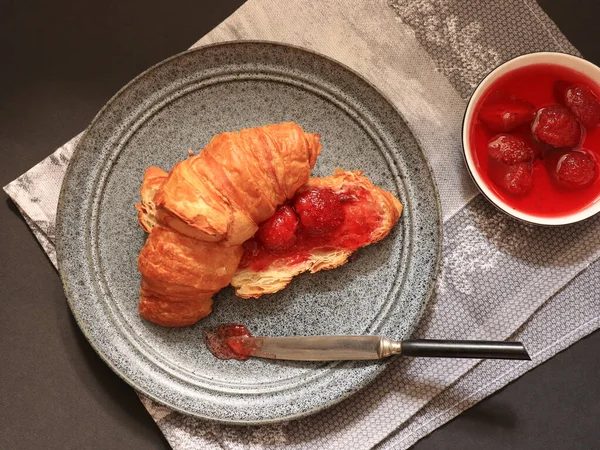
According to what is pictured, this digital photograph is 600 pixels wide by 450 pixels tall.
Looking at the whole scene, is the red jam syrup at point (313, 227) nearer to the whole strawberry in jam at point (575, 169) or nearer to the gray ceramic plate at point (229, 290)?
the gray ceramic plate at point (229, 290)

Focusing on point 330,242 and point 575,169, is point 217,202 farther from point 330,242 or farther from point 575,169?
point 575,169

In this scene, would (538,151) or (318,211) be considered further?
(538,151)

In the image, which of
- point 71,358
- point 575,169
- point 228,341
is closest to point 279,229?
point 228,341

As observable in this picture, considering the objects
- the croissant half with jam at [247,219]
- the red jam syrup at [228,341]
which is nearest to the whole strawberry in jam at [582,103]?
the croissant half with jam at [247,219]

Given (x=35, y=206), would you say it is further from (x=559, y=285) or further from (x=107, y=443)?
(x=559, y=285)

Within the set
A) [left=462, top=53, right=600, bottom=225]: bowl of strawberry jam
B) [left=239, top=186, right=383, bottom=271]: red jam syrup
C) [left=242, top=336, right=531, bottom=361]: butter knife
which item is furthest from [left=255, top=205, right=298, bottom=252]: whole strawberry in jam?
[left=462, top=53, right=600, bottom=225]: bowl of strawberry jam

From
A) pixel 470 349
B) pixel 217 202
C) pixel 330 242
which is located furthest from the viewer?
pixel 330 242
